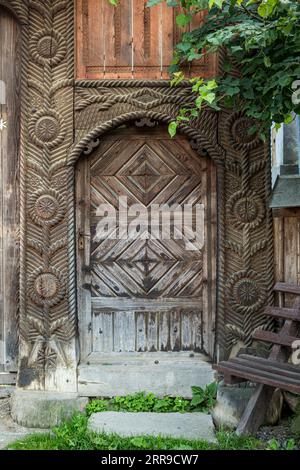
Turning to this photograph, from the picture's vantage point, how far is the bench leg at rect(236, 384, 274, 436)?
4.28m

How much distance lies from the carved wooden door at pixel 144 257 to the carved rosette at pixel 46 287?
0.76 feet

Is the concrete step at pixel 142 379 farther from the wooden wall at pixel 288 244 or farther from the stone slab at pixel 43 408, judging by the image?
the wooden wall at pixel 288 244

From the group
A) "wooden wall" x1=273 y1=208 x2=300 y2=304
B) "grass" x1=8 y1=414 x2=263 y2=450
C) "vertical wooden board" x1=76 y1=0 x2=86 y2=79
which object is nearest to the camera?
"grass" x1=8 y1=414 x2=263 y2=450

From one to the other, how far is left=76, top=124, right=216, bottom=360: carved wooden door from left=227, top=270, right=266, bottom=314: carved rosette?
236 millimetres

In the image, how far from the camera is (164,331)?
205 inches

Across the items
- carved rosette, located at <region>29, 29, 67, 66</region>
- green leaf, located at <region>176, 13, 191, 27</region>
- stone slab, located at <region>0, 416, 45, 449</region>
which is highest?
green leaf, located at <region>176, 13, 191, 27</region>

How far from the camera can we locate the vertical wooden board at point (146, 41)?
509 cm

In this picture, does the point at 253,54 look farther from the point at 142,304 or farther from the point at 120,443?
the point at 120,443

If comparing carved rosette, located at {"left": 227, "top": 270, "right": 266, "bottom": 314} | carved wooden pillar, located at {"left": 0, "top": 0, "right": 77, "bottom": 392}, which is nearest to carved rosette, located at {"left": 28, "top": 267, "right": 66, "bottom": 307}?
carved wooden pillar, located at {"left": 0, "top": 0, "right": 77, "bottom": 392}

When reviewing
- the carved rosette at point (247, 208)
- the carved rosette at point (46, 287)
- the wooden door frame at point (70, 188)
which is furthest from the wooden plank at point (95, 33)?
the carved rosette at point (46, 287)

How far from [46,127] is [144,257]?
53.9 inches

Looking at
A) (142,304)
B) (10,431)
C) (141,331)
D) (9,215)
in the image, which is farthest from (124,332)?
(9,215)

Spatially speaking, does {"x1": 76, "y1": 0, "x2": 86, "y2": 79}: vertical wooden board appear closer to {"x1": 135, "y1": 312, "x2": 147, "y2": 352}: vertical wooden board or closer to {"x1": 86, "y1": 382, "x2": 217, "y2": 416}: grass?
{"x1": 135, "y1": 312, "x2": 147, "y2": 352}: vertical wooden board
